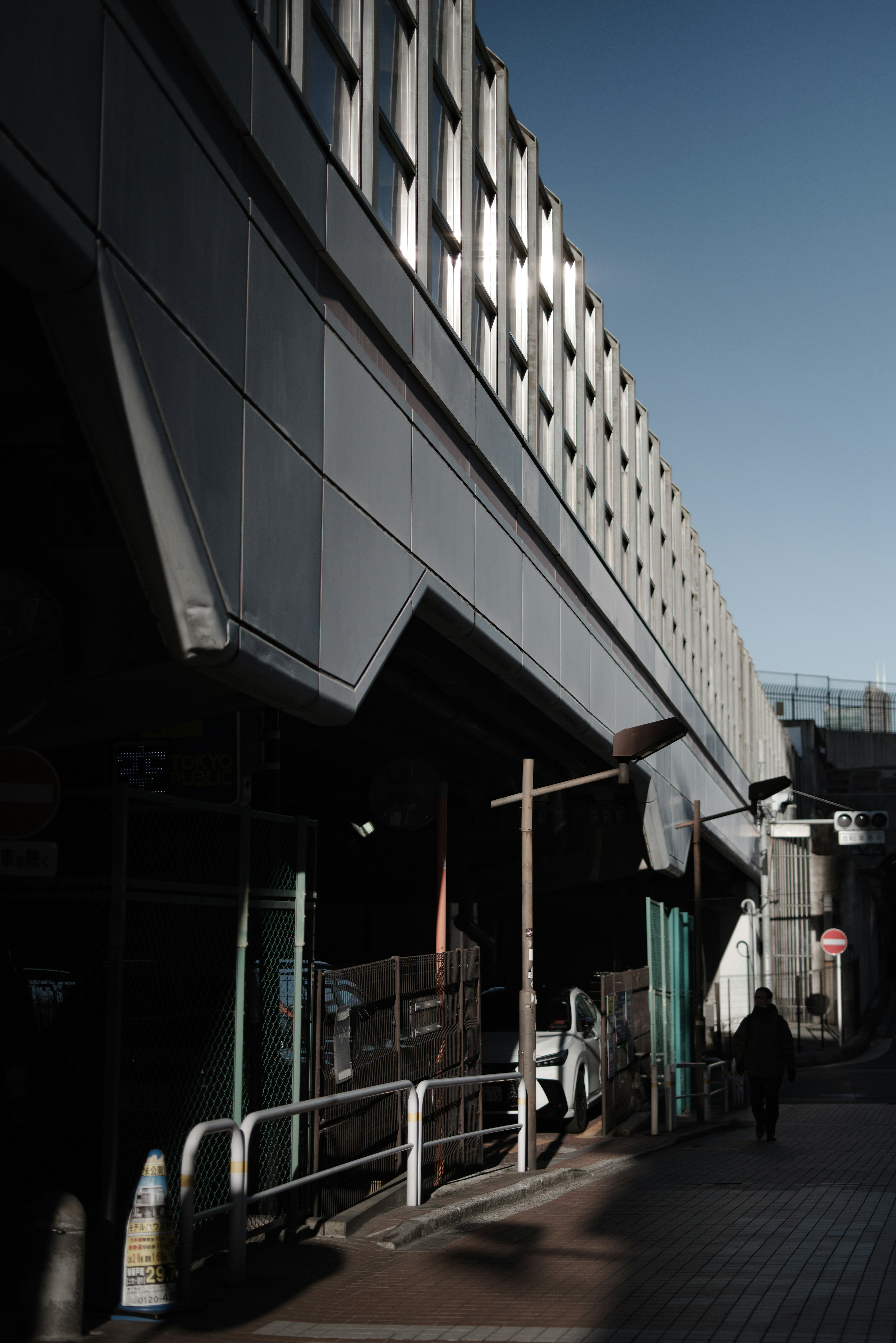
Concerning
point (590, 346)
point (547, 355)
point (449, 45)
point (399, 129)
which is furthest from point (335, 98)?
point (590, 346)

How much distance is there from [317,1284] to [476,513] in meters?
8.60

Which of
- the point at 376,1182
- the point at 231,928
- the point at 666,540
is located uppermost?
the point at 666,540

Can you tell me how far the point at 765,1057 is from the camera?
1719 cm

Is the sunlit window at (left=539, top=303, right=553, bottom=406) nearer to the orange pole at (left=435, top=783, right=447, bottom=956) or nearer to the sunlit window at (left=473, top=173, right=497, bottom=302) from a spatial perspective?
the sunlit window at (left=473, top=173, right=497, bottom=302)

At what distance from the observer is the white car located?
17.4 metres

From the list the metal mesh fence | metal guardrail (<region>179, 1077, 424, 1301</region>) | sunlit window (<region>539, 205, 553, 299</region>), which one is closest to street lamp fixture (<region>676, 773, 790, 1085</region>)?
sunlit window (<region>539, 205, 553, 299</region>)

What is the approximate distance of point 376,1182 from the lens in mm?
11203

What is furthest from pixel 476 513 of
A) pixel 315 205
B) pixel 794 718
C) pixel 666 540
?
→ pixel 794 718

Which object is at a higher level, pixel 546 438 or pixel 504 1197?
pixel 546 438

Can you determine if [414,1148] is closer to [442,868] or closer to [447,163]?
[442,868]

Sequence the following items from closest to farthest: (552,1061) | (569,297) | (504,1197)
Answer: (504,1197) → (552,1061) → (569,297)

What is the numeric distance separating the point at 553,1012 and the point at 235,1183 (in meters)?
11.5

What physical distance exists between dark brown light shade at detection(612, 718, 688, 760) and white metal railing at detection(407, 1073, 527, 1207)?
388 cm

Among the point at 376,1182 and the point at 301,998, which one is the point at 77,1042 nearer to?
the point at 301,998
